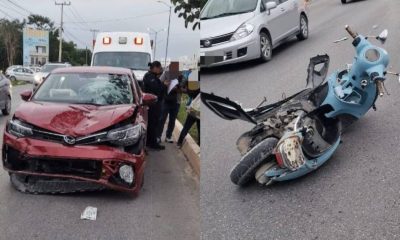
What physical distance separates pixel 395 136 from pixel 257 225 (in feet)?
6.33

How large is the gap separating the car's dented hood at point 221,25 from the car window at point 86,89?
145cm

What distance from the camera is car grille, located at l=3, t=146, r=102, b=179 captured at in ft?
14.0

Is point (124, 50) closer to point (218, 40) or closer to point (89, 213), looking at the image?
point (89, 213)

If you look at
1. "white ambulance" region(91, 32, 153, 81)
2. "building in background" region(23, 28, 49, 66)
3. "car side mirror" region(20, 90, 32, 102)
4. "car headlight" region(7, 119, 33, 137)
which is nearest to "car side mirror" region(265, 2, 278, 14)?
"car headlight" region(7, 119, 33, 137)

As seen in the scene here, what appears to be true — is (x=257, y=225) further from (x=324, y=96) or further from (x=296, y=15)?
(x=296, y=15)

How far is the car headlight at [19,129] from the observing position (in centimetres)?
431

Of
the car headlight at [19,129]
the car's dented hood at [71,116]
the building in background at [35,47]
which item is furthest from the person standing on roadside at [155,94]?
the car headlight at [19,129]

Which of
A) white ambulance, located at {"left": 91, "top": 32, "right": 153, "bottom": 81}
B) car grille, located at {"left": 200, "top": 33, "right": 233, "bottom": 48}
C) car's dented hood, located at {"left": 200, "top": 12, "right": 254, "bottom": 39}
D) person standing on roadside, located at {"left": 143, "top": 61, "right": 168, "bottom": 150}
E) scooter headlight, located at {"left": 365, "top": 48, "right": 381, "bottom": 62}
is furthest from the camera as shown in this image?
white ambulance, located at {"left": 91, "top": 32, "right": 153, "bottom": 81}

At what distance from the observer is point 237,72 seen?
11.8ft

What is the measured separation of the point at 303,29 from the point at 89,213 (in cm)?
263

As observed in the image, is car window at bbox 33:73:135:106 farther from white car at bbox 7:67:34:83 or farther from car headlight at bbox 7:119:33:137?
white car at bbox 7:67:34:83

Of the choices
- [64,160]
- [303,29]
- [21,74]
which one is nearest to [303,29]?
[303,29]

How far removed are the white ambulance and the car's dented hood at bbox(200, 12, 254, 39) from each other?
627cm

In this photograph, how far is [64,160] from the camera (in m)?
4.24
